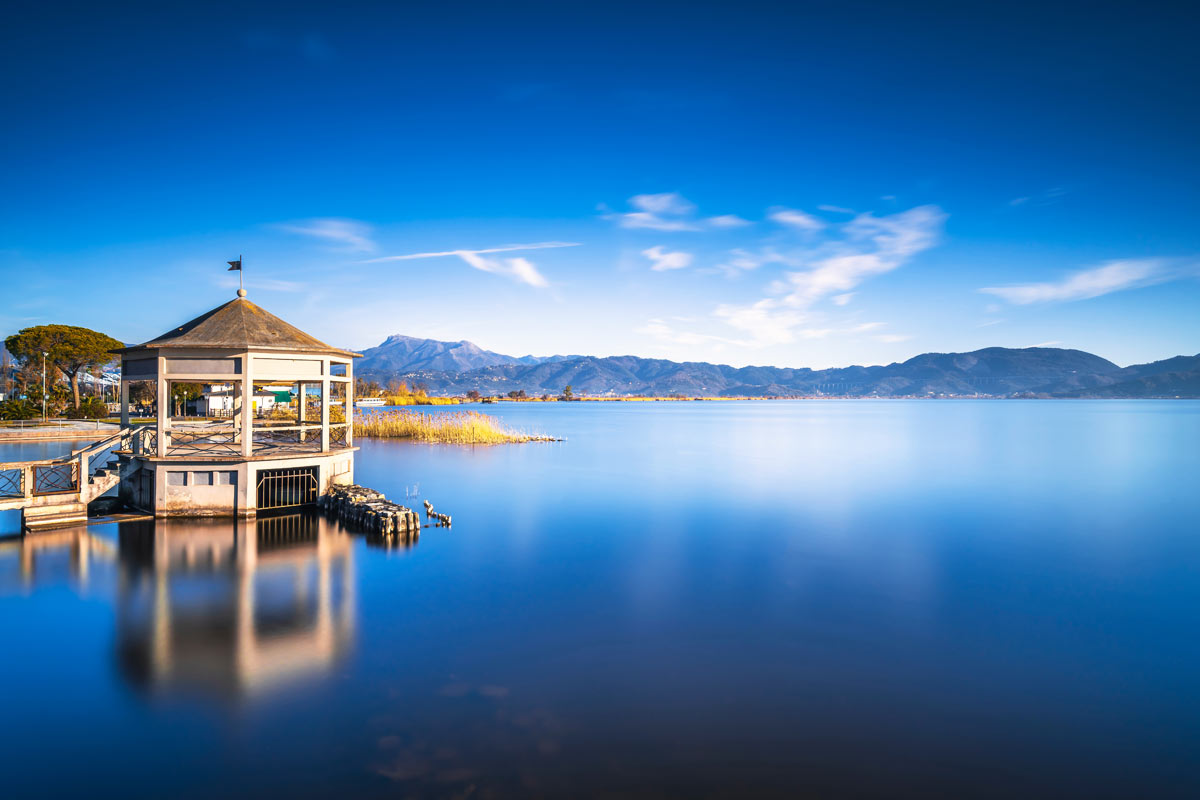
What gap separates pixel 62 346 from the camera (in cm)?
4825

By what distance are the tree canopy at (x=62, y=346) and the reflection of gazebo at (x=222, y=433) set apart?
37.7 m

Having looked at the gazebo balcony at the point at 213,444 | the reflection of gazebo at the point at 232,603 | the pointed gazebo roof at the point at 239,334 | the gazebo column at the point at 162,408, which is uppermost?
the pointed gazebo roof at the point at 239,334

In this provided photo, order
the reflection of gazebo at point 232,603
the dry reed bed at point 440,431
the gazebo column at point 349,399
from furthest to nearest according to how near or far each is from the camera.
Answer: the dry reed bed at point 440,431 → the gazebo column at point 349,399 → the reflection of gazebo at point 232,603

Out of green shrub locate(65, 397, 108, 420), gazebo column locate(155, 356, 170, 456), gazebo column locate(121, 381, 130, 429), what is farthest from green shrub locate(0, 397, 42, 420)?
gazebo column locate(155, 356, 170, 456)

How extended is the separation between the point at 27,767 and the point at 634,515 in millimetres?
16794

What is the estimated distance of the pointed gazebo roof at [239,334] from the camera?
16719mm

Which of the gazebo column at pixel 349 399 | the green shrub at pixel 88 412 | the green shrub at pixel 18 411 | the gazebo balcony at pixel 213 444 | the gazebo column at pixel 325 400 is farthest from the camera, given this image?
the green shrub at pixel 88 412

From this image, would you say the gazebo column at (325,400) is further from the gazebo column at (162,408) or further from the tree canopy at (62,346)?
the tree canopy at (62,346)

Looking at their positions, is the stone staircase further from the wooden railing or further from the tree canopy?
the tree canopy

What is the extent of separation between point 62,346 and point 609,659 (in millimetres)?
56119

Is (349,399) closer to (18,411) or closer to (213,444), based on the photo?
(213,444)

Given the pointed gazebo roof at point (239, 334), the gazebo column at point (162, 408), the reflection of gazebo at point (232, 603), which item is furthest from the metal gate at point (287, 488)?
the pointed gazebo roof at point (239, 334)

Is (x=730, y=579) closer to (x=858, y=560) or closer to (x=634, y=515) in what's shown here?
(x=858, y=560)

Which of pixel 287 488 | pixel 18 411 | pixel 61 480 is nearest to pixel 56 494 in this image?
pixel 61 480
